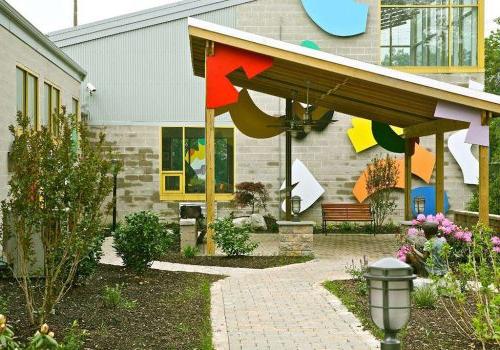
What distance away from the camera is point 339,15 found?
2211 centimetres

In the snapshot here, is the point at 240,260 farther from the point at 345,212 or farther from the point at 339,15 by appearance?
the point at 339,15

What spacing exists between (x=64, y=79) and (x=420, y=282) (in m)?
11.8

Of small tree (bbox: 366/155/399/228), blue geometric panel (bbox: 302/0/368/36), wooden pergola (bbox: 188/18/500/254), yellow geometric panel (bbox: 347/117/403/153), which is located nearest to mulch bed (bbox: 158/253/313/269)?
wooden pergola (bbox: 188/18/500/254)

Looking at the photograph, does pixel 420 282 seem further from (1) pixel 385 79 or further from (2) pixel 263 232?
(2) pixel 263 232

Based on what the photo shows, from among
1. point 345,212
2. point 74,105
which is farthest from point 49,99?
point 345,212

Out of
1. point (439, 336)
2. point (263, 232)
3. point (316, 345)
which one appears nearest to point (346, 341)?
point (316, 345)

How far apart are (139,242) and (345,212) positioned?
9.59 m

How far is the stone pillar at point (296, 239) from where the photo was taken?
14.6 meters

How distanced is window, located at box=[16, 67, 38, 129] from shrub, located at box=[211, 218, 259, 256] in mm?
3768

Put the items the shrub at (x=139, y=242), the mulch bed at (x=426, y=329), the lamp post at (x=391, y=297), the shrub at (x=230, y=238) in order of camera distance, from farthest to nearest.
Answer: the shrub at (x=230, y=238) < the shrub at (x=139, y=242) < the mulch bed at (x=426, y=329) < the lamp post at (x=391, y=297)

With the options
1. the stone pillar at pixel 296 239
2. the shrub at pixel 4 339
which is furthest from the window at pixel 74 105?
the shrub at pixel 4 339

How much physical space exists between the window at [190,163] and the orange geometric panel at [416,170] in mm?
3537

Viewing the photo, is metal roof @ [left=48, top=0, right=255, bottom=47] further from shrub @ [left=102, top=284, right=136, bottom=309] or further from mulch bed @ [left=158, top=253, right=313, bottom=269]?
shrub @ [left=102, top=284, right=136, bottom=309]

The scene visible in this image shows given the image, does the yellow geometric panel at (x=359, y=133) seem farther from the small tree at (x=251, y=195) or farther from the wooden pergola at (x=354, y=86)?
the wooden pergola at (x=354, y=86)
